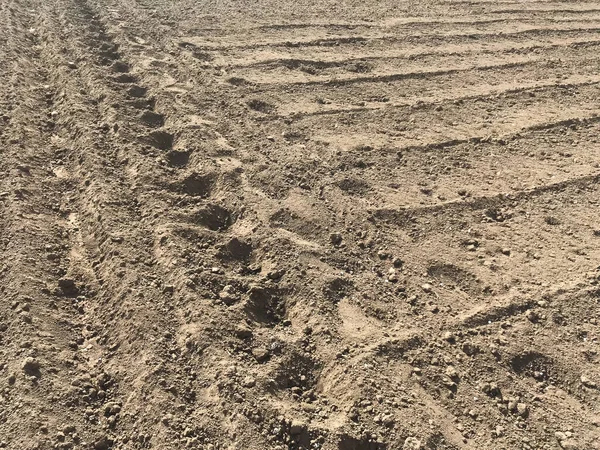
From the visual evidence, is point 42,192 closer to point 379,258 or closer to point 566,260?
point 379,258

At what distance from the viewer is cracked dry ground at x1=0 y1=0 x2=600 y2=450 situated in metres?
2.70

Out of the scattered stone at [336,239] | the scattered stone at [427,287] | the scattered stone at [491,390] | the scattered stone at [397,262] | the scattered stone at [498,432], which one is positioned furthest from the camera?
the scattered stone at [336,239]

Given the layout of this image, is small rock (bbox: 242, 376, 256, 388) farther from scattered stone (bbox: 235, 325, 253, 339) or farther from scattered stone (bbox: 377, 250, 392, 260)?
scattered stone (bbox: 377, 250, 392, 260)

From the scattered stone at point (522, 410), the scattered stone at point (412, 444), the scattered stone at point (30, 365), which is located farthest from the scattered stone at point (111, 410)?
the scattered stone at point (522, 410)

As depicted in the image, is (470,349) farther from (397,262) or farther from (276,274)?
(276,274)

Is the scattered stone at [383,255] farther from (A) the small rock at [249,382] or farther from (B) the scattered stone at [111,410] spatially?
(B) the scattered stone at [111,410]

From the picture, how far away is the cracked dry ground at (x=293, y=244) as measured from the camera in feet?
8.86

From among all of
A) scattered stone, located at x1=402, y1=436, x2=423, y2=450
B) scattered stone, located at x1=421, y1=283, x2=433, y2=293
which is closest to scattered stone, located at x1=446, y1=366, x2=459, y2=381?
scattered stone, located at x1=402, y1=436, x2=423, y2=450

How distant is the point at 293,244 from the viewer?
3539 millimetres

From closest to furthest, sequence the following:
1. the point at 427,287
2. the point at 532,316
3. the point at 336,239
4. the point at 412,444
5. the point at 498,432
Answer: the point at 412,444 → the point at 498,432 → the point at 532,316 → the point at 427,287 → the point at 336,239

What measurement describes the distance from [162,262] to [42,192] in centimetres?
113

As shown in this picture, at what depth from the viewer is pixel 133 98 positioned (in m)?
4.94

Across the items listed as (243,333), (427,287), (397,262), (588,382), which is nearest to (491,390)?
(588,382)

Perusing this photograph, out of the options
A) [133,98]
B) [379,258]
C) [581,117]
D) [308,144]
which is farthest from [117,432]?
[581,117]
